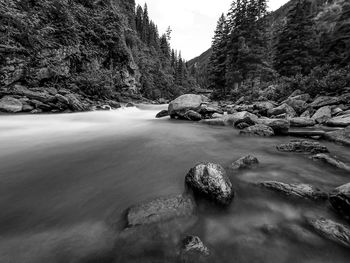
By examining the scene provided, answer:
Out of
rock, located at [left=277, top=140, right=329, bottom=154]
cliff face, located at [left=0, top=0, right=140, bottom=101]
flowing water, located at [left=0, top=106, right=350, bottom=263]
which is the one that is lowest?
flowing water, located at [left=0, top=106, right=350, bottom=263]

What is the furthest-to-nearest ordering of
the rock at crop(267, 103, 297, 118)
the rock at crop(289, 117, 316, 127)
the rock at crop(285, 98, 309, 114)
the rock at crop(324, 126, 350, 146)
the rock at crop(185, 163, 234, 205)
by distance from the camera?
the rock at crop(285, 98, 309, 114) → the rock at crop(267, 103, 297, 118) → the rock at crop(289, 117, 316, 127) → the rock at crop(324, 126, 350, 146) → the rock at crop(185, 163, 234, 205)

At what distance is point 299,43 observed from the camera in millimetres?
18438

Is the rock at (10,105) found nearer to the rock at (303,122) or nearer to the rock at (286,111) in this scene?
the rock at (286,111)

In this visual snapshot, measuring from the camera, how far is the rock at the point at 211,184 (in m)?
2.69

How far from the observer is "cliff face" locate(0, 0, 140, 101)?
41.0 ft

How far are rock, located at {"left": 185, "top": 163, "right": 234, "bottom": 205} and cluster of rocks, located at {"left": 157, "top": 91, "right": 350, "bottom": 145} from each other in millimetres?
4887

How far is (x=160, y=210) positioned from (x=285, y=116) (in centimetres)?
1026

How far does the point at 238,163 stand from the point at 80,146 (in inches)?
200

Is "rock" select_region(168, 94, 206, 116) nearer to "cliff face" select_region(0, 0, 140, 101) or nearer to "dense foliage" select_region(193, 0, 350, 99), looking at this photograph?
"dense foliage" select_region(193, 0, 350, 99)

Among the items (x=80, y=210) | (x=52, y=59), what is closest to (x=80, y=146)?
(x=80, y=210)

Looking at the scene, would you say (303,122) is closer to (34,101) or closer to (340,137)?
(340,137)

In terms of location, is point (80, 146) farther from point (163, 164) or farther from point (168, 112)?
point (168, 112)

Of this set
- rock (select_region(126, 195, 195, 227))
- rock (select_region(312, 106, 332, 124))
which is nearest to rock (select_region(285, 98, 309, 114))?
rock (select_region(312, 106, 332, 124))

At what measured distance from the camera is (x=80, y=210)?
2.68m
